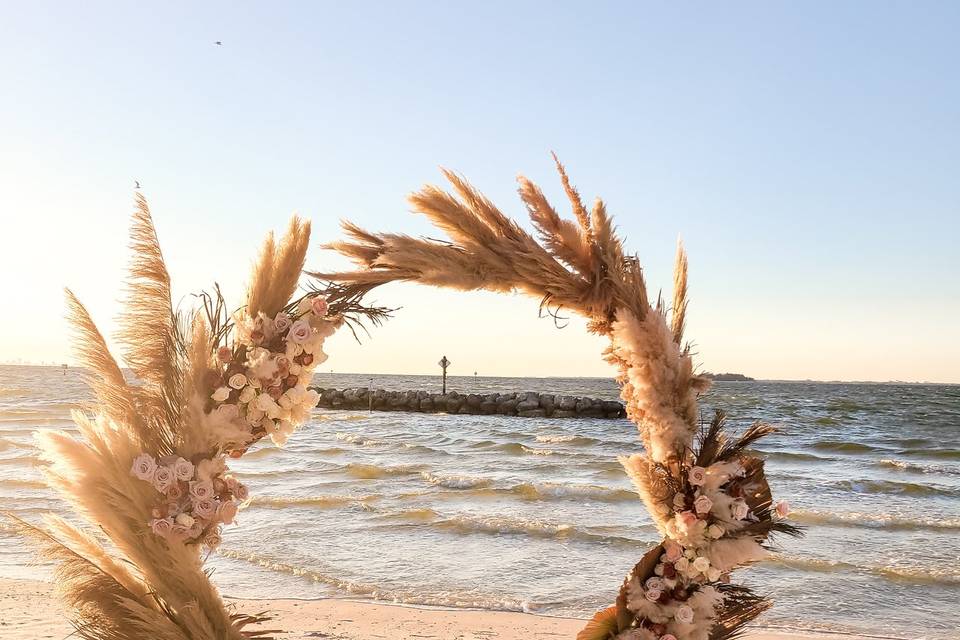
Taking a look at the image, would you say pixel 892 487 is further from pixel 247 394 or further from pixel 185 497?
pixel 185 497

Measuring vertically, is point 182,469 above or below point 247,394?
below

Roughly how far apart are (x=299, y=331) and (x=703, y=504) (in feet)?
Result: 5.01

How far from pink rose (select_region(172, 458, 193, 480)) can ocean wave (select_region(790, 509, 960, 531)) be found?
8.19 metres

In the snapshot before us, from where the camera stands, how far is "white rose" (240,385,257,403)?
9.32 ft

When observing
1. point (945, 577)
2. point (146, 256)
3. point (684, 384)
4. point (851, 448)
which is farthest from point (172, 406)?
point (851, 448)

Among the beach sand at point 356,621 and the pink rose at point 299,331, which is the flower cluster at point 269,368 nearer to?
the pink rose at point 299,331

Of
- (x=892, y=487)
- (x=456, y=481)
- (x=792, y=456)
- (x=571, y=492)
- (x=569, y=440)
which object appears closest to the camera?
(x=571, y=492)

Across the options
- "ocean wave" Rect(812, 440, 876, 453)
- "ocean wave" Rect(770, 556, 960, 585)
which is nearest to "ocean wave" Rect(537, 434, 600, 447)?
"ocean wave" Rect(812, 440, 876, 453)

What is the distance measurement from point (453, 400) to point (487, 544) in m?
27.6

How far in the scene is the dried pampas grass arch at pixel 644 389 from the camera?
8.84ft

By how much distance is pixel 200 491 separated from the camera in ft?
8.93

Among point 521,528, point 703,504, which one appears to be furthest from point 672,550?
point 521,528

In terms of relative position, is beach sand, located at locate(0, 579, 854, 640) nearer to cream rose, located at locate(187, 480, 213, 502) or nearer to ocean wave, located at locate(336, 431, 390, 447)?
cream rose, located at locate(187, 480, 213, 502)

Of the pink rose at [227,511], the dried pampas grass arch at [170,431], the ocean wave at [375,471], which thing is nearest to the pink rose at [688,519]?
the dried pampas grass arch at [170,431]
